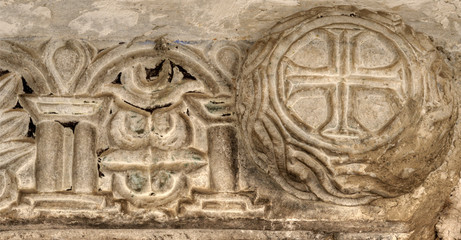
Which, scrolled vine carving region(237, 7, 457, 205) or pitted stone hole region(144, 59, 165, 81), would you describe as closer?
scrolled vine carving region(237, 7, 457, 205)

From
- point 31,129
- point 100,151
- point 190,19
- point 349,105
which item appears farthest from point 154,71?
point 349,105

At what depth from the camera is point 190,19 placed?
211 centimetres

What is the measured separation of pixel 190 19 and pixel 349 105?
0.77 meters

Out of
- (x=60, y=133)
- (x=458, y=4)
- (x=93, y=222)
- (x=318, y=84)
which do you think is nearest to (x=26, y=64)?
(x=60, y=133)

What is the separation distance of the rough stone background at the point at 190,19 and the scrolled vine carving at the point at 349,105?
0.36ft

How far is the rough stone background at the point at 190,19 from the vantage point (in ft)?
6.63

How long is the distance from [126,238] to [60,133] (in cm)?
55

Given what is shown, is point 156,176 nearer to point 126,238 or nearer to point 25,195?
point 126,238

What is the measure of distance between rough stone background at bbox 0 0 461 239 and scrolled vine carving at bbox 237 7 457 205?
11cm

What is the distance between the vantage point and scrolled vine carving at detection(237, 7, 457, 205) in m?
1.90

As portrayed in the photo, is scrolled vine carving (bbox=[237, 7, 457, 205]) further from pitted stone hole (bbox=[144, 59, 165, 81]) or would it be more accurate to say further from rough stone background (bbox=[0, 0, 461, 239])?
pitted stone hole (bbox=[144, 59, 165, 81])

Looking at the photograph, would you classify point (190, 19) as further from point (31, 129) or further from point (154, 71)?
point (31, 129)

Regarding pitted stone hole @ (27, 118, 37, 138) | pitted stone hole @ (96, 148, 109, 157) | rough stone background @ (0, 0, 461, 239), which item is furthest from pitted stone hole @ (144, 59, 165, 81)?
pitted stone hole @ (27, 118, 37, 138)

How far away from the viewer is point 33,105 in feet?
7.08
